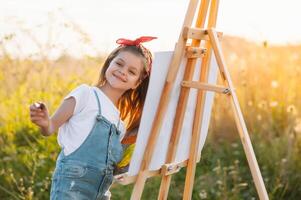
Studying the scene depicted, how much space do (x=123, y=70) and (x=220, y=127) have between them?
2458 millimetres

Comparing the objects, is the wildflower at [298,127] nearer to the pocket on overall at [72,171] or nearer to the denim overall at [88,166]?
the denim overall at [88,166]

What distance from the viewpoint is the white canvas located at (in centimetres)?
307

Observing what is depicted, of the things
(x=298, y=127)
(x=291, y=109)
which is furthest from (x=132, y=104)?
(x=298, y=127)

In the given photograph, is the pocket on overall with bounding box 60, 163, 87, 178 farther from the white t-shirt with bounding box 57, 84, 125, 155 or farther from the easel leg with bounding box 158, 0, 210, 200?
the easel leg with bounding box 158, 0, 210, 200

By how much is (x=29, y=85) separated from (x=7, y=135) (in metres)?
0.71

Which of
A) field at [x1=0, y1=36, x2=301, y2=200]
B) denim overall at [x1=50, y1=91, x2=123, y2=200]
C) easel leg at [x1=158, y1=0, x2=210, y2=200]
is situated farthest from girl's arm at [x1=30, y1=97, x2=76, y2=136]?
field at [x1=0, y1=36, x2=301, y2=200]

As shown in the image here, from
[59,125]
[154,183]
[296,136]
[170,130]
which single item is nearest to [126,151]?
[170,130]

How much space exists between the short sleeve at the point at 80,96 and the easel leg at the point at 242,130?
0.59 m

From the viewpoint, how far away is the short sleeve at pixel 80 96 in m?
3.09

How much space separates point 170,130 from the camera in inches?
130

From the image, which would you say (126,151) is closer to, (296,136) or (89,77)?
(296,136)

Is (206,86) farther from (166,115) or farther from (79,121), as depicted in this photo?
(79,121)

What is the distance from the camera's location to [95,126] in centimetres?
314

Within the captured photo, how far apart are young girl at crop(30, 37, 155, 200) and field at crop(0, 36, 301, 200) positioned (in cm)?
122
